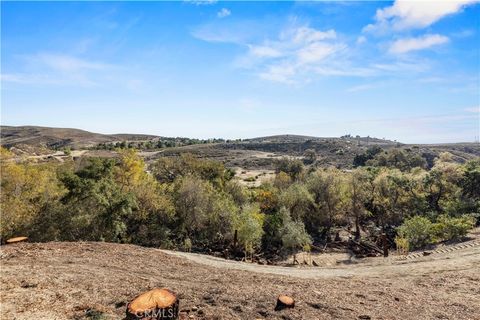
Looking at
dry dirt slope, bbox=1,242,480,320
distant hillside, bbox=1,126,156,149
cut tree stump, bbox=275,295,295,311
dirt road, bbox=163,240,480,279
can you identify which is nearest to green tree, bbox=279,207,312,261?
dirt road, bbox=163,240,480,279

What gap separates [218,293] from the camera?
1195 cm

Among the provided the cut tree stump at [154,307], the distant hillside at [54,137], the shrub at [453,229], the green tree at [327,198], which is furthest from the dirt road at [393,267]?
the distant hillside at [54,137]

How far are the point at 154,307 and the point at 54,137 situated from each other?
172 m

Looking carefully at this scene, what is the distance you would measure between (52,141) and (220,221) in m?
144

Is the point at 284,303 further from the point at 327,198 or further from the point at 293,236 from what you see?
the point at 327,198

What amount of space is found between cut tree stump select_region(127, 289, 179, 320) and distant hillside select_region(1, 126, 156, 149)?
149 meters

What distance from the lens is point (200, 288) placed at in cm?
1250

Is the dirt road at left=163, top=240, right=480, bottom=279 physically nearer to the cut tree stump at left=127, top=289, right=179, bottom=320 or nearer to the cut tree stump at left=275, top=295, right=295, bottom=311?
the cut tree stump at left=275, top=295, right=295, bottom=311

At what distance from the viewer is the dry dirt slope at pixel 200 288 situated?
10453 millimetres

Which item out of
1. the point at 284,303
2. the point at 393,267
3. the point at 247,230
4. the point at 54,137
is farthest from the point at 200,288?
the point at 54,137

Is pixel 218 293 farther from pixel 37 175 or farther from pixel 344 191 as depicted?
pixel 344 191

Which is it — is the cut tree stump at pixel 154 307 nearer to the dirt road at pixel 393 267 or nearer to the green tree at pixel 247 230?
the dirt road at pixel 393 267

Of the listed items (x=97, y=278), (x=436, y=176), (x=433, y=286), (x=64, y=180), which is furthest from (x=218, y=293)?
(x=436, y=176)

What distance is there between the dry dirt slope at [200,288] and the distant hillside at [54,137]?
141927 millimetres
